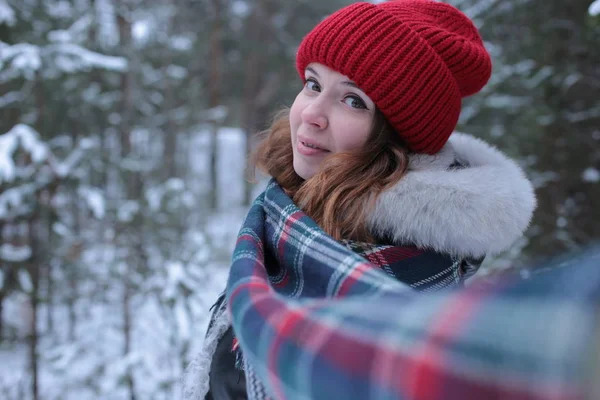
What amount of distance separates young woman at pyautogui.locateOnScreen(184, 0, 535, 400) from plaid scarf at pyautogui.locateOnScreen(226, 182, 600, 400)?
0.24 meters

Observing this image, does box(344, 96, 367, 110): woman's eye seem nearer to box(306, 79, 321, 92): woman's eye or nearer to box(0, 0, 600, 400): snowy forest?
box(306, 79, 321, 92): woman's eye

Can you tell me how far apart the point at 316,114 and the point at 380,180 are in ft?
1.11

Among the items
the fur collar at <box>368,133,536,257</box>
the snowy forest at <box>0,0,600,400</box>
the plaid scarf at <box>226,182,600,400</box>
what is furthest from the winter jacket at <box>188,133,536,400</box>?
the snowy forest at <box>0,0,600,400</box>

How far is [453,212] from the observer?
1.30 m

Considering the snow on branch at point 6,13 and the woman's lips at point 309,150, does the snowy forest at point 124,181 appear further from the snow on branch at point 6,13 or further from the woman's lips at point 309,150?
the woman's lips at point 309,150

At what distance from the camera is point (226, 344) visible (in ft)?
4.77

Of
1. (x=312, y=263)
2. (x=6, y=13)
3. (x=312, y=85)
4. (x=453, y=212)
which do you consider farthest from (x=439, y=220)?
(x=6, y=13)

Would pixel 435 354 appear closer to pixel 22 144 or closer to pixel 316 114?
pixel 316 114

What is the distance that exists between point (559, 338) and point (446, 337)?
14 cm

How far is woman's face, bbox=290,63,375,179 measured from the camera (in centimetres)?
150

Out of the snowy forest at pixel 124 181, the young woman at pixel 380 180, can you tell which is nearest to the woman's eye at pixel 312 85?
the young woman at pixel 380 180

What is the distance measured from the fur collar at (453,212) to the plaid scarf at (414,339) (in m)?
0.32

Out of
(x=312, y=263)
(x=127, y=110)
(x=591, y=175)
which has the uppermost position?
(x=312, y=263)

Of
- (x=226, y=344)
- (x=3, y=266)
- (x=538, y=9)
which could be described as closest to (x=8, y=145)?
(x=3, y=266)
